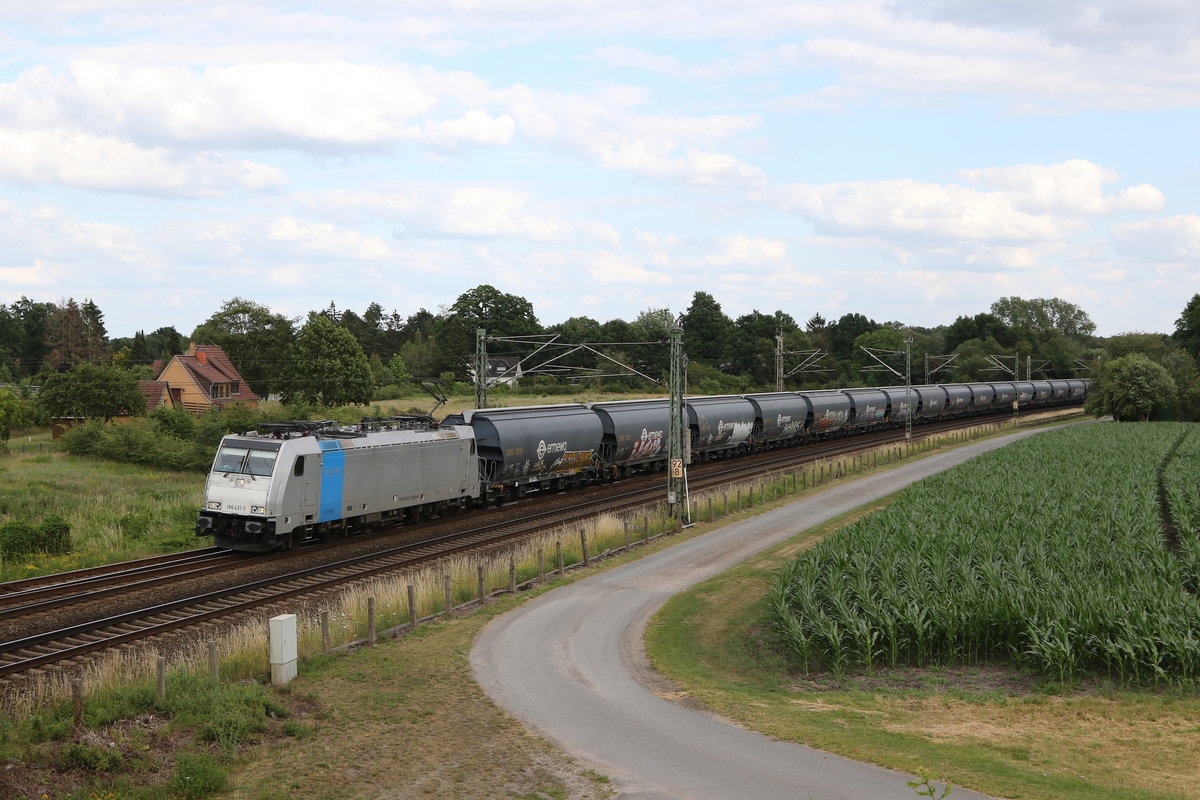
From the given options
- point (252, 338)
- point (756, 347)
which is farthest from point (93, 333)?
point (756, 347)

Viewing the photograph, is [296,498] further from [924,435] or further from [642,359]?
[642,359]

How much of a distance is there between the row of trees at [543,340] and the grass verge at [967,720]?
5367 cm

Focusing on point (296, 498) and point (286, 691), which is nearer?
point (286, 691)

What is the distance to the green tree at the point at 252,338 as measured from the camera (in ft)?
A: 362

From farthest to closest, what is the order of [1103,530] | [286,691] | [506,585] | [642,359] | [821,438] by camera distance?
[642,359] < [821,438] < [1103,530] < [506,585] < [286,691]

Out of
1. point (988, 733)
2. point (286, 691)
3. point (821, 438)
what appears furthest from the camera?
point (821, 438)

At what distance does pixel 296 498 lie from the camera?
91.0 ft

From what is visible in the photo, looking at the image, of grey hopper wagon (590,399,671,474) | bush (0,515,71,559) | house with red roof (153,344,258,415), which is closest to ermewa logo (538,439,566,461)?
grey hopper wagon (590,399,671,474)

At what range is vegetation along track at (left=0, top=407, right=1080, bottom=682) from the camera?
754 inches

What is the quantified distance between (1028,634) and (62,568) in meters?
25.4

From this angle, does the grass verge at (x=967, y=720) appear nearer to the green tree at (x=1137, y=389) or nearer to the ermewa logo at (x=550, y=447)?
the ermewa logo at (x=550, y=447)

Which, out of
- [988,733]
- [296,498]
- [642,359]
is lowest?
[988,733]

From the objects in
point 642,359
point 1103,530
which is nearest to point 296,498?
point 1103,530

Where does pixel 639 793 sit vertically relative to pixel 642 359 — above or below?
below
